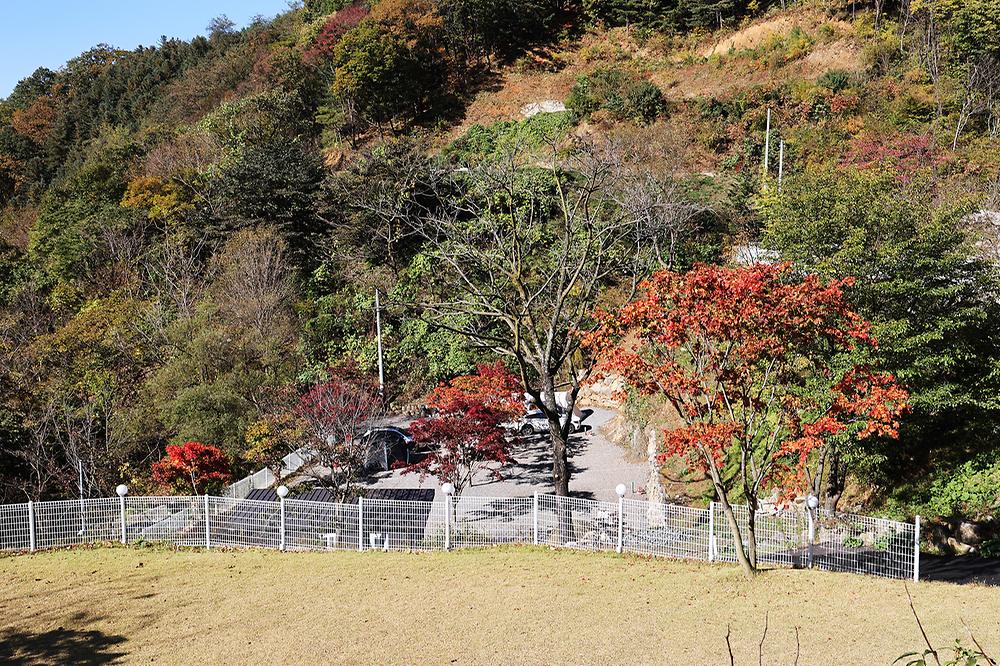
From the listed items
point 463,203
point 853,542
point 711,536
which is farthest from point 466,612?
point 463,203

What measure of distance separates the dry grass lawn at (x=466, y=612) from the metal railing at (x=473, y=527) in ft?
1.41

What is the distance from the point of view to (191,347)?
63.6 feet

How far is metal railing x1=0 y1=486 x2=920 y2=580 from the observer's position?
10836 mm

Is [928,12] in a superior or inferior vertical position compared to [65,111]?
inferior

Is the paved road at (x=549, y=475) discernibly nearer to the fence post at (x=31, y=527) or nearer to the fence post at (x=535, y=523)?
the fence post at (x=535, y=523)

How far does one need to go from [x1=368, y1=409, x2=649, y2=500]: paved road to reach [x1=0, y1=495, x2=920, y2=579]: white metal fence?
338 centimetres

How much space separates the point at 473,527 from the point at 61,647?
6096 millimetres

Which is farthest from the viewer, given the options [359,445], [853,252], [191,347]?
[191,347]

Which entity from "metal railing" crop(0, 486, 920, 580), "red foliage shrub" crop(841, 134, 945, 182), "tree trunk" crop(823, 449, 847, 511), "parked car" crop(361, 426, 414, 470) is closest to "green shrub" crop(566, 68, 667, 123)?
"red foliage shrub" crop(841, 134, 945, 182)

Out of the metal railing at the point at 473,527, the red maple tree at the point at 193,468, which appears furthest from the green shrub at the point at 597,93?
the metal railing at the point at 473,527

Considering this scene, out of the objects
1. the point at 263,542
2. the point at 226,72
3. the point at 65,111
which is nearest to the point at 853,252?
the point at 263,542

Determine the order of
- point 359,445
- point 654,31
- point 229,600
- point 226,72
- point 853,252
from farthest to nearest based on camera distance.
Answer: point 226,72 < point 654,31 < point 359,445 < point 853,252 < point 229,600

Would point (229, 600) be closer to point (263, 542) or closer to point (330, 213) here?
point (263, 542)

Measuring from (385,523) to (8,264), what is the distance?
27320mm
